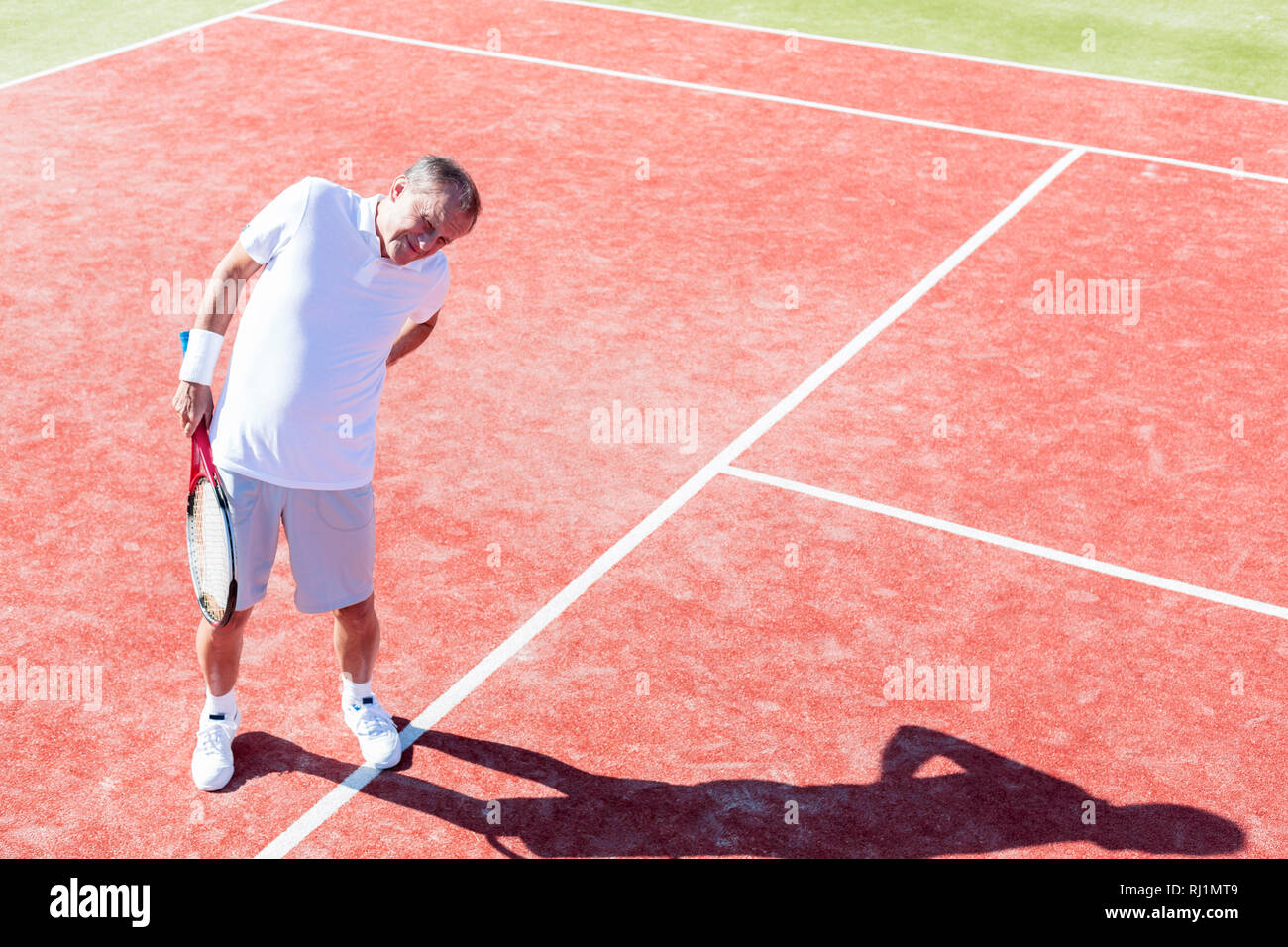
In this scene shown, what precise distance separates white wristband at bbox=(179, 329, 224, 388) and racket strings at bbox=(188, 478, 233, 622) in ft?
1.24

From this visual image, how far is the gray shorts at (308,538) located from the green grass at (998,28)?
434 inches

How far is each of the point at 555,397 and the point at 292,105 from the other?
248 inches

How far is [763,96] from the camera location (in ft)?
46.2

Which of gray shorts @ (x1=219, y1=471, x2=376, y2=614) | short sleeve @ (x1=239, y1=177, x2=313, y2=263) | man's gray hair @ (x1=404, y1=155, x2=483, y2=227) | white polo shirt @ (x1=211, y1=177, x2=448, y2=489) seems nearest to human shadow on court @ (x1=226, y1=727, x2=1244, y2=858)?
gray shorts @ (x1=219, y1=471, x2=376, y2=614)

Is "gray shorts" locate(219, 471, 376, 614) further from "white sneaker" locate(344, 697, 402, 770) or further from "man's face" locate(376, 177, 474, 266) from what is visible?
"man's face" locate(376, 177, 474, 266)

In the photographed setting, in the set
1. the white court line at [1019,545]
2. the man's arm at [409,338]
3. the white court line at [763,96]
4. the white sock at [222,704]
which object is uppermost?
the man's arm at [409,338]

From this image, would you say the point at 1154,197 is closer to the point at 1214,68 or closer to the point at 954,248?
the point at 954,248

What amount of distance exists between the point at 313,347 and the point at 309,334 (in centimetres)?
5

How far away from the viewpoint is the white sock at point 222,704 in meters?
5.78

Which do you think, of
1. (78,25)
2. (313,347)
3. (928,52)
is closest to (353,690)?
(313,347)

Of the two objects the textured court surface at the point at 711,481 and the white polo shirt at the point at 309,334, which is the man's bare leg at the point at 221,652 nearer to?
the textured court surface at the point at 711,481

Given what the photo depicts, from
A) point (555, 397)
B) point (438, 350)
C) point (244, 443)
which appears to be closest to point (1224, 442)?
point (555, 397)

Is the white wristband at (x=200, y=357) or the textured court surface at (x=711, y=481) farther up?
the white wristband at (x=200, y=357)

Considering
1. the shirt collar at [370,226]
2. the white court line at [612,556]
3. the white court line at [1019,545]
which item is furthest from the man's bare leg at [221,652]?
the white court line at [1019,545]
